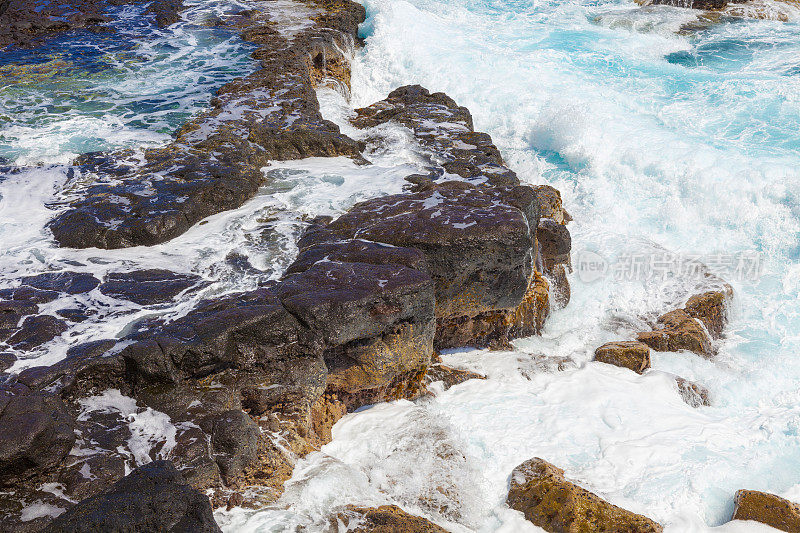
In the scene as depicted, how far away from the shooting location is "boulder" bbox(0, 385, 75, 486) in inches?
144

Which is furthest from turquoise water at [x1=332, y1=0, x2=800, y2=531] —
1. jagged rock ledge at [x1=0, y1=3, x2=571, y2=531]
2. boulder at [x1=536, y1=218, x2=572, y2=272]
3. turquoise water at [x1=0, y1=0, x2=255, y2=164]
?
turquoise water at [x1=0, y1=0, x2=255, y2=164]

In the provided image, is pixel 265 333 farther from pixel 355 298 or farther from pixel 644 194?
pixel 644 194

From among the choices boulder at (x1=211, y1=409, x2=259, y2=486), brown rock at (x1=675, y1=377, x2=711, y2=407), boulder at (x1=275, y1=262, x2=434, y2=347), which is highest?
boulder at (x1=275, y1=262, x2=434, y2=347)

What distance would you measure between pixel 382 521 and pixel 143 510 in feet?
5.03

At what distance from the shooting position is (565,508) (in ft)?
14.6

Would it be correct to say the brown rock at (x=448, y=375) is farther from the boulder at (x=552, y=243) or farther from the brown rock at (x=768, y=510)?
the brown rock at (x=768, y=510)

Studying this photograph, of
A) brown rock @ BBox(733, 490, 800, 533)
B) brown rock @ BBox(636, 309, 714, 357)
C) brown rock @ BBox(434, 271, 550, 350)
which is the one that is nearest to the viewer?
brown rock @ BBox(733, 490, 800, 533)

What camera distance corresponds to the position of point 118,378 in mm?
4559

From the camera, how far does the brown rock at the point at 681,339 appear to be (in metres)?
7.14

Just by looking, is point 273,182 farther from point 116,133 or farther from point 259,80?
point 259,80

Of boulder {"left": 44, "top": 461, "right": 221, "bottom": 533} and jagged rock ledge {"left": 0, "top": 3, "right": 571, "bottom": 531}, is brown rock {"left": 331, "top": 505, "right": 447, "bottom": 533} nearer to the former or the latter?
jagged rock ledge {"left": 0, "top": 3, "right": 571, "bottom": 531}

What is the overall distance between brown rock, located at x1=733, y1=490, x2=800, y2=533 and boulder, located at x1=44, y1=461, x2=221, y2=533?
3.85 metres

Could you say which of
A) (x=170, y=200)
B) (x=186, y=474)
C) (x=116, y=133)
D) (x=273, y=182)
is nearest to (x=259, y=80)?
(x=116, y=133)

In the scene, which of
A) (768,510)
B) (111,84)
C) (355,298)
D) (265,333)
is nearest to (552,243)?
(355,298)
